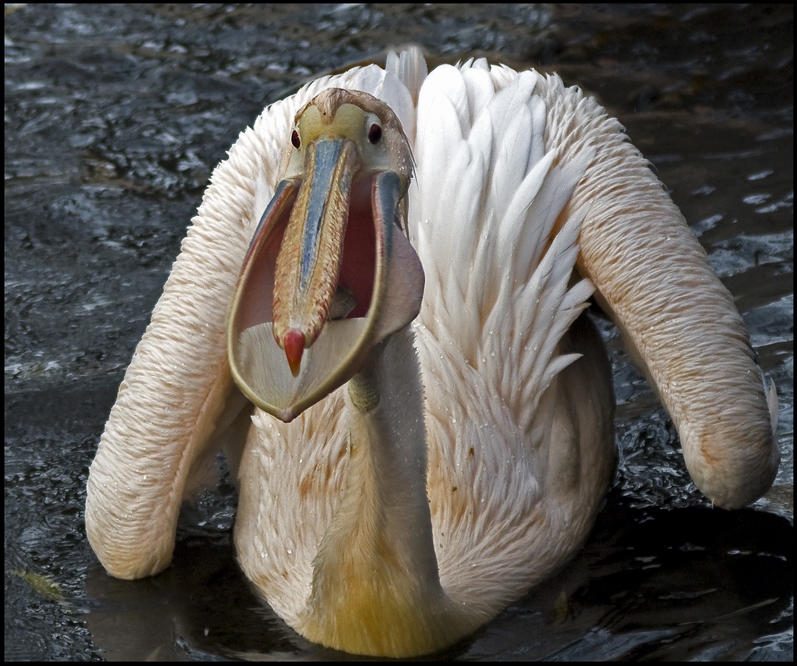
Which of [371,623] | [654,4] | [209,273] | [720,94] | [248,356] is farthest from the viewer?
[654,4]

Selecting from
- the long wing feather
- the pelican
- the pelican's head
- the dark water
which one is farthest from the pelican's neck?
the long wing feather

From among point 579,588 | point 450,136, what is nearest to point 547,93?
point 450,136

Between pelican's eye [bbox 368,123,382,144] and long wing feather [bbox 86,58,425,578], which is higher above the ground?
pelican's eye [bbox 368,123,382,144]

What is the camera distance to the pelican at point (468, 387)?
317cm

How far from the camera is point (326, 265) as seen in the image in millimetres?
2174

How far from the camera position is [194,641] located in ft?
10.9

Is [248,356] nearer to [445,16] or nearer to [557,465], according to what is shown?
[557,465]

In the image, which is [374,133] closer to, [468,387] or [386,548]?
[386,548]

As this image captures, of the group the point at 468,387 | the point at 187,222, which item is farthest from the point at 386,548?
the point at 187,222

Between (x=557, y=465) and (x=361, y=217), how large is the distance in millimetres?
1250

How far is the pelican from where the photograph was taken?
3166mm

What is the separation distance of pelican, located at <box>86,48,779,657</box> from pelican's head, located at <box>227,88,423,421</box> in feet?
1.71

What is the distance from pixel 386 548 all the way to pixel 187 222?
324 cm

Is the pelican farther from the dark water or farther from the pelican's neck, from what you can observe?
the dark water
